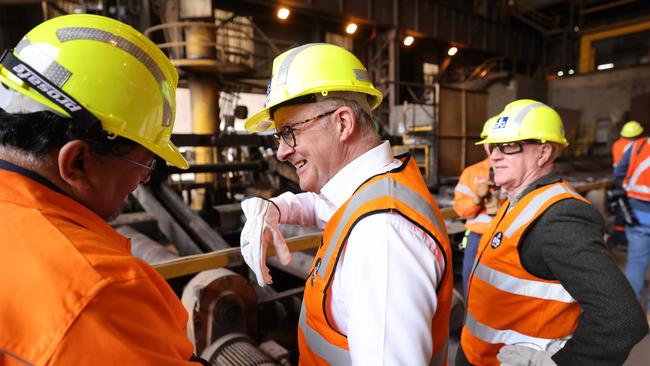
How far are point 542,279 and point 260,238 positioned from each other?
123 centimetres

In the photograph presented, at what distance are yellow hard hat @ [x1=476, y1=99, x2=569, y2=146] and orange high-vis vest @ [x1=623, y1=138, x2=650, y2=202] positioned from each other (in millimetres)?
3241

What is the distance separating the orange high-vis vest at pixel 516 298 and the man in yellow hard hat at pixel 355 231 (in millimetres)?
645

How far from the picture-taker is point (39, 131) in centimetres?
83

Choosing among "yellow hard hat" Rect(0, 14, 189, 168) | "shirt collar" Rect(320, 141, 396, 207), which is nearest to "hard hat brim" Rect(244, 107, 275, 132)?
"shirt collar" Rect(320, 141, 396, 207)

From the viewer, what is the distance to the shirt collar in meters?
1.26

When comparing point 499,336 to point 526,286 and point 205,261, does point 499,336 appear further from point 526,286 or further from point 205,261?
point 205,261

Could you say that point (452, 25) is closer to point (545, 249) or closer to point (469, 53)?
point (469, 53)

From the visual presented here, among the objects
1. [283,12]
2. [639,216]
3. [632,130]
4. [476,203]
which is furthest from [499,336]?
[283,12]

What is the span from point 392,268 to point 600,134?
23.5 metres

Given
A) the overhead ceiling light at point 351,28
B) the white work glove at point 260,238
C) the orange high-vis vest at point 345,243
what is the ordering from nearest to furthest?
1. the orange high-vis vest at point 345,243
2. the white work glove at point 260,238
3. the overhead ceiling light at point 351,28

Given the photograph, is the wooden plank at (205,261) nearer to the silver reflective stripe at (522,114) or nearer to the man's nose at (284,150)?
the man's nose at (284,150)

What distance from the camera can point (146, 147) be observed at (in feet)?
3.34

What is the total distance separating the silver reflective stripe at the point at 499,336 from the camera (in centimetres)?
169

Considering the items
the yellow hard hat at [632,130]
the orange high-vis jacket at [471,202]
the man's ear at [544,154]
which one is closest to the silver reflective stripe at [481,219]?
the orange high-vis jacket at [471,202]
